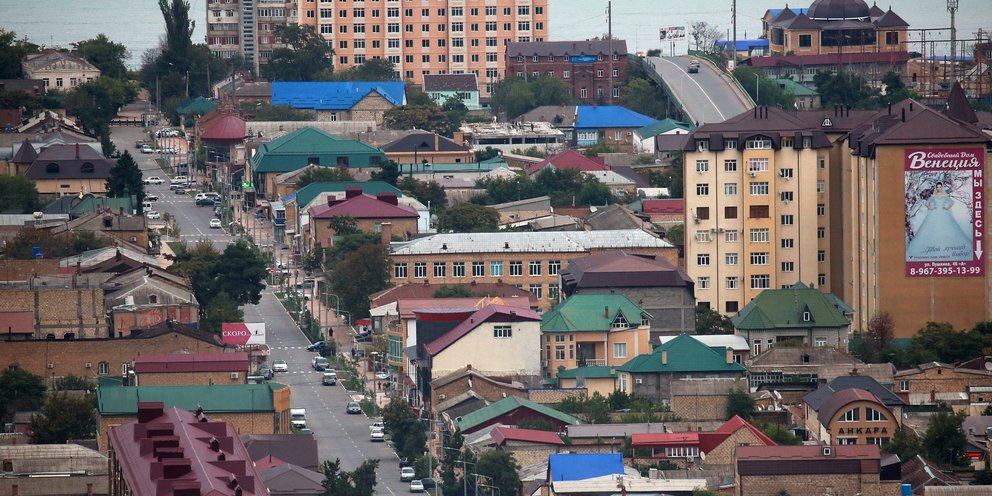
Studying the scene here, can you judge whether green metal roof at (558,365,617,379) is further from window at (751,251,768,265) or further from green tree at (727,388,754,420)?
window at (751,251,768,265)

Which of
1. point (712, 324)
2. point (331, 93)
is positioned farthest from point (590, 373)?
point (331, 93)

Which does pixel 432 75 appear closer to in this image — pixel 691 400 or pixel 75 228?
pixel 75 228

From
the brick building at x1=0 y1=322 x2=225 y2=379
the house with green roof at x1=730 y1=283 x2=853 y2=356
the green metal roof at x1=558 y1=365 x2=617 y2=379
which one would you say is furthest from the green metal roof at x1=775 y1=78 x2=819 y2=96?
the brick building at x1=0 y1=322 x2=225 y2=379

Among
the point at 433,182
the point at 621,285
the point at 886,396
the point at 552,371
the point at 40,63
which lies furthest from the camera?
the point at 40,63

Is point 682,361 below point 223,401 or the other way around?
the other way around

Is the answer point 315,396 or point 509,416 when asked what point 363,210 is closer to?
point 315,396

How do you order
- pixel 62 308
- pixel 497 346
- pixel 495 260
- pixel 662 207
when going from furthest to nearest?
pixel 662 207 < pixel 495 260 < pixel 62 308 < pixel 497 346

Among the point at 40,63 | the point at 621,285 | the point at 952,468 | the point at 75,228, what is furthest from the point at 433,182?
the point at 952,468
